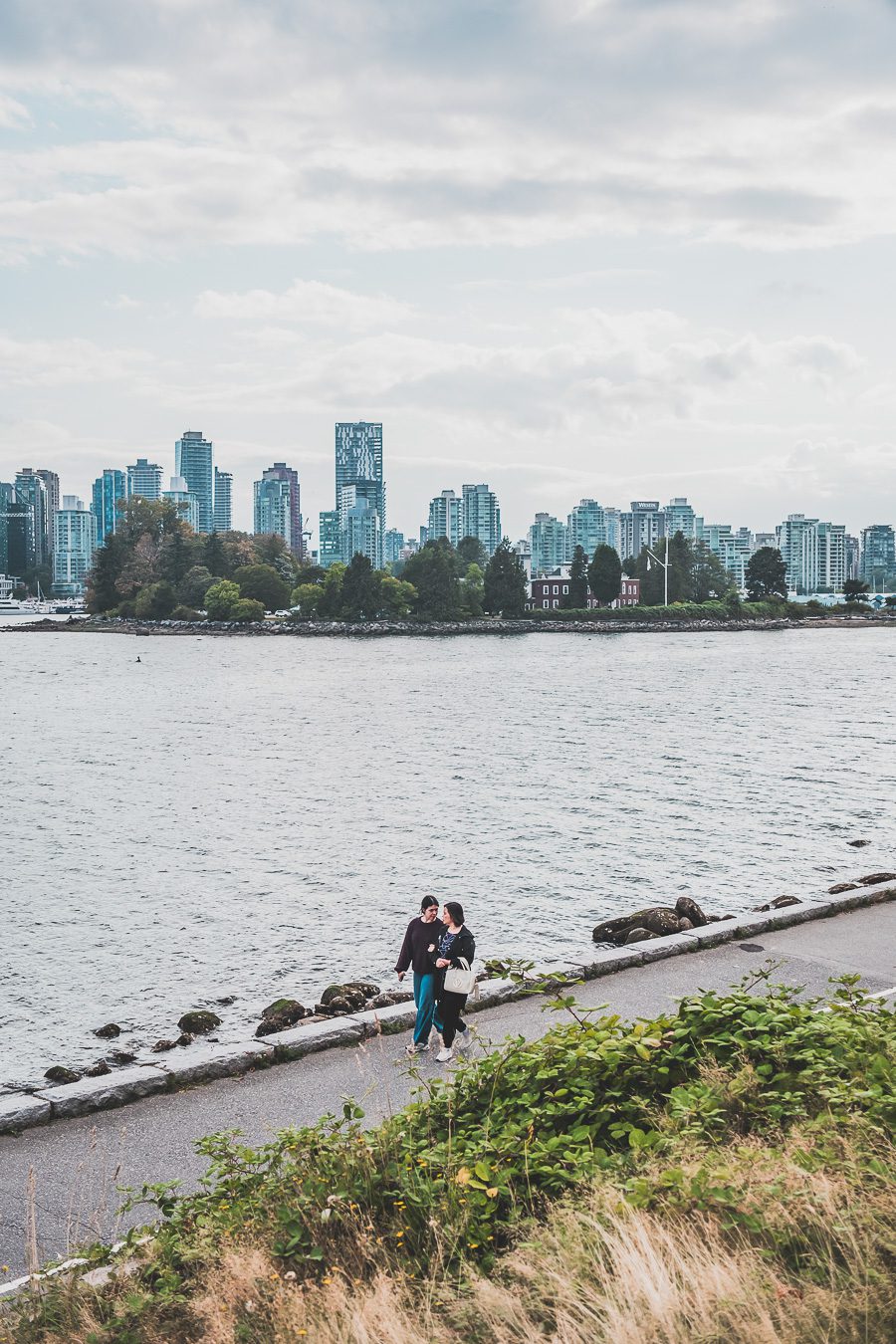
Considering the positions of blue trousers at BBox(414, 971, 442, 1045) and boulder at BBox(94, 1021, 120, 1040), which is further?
boulder at BBox(94, 1021, 120, 1040)

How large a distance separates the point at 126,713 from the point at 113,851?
44.9m

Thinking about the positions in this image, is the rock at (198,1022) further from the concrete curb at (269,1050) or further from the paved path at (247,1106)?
the paved path at (247,1106)

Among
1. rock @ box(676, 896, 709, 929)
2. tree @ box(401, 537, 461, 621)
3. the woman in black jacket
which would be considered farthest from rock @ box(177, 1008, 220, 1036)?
tree @ box(401, 537, 461, 621)

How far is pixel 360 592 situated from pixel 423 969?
186 metres

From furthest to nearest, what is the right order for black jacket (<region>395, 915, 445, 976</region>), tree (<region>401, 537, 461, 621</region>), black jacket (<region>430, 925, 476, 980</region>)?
tree (<region>401, 537, 461, 621</region>), black jacket (<region>395, 915, 445, 976</region>), black jacket (<region>430, 925, 476, 980</region>)

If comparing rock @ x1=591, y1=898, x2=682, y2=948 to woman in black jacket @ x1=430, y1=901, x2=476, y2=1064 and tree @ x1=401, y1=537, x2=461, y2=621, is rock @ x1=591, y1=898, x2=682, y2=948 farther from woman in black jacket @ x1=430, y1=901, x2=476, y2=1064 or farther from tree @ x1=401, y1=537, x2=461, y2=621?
tree @ x1=401, y1=537, x2=461, y2=621

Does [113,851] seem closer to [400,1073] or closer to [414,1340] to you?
[400,1073]

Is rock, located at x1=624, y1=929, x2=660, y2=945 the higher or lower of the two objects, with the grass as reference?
lower

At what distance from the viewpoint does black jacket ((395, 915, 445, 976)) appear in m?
11.9

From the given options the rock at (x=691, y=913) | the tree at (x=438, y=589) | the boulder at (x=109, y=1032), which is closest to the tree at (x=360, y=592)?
the tree at (x=438, y=589)

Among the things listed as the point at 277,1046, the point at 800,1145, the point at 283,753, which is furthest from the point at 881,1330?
the point at 283,753

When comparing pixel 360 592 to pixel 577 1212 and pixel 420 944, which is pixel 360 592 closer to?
pixel 420 944

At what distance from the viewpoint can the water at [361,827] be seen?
71.3 ft

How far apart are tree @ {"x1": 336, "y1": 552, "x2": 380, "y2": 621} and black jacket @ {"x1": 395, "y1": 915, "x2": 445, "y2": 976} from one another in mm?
182956
